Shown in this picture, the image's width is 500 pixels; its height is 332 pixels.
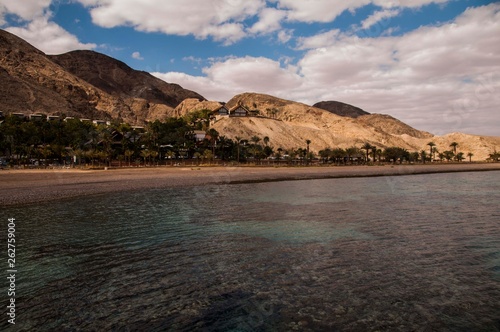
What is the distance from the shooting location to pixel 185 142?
4419 inches

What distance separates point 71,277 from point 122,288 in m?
2.69

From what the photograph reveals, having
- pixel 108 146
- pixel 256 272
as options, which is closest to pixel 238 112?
pixel 108 146

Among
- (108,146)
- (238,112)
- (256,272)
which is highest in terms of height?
(238,112)

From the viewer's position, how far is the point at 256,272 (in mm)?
13586

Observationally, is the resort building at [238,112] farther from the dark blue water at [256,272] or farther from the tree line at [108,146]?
the dark blue water at [256,272]

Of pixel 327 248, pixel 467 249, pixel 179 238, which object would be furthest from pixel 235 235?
pixel 467 249

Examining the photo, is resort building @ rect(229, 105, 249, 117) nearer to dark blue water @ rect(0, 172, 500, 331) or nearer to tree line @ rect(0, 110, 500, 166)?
tree line @ rect(0, 110, 500, 166)

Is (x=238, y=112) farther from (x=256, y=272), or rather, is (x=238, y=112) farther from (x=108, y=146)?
(x=256, y=272)

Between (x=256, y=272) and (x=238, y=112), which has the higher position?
(x=238, y=112)

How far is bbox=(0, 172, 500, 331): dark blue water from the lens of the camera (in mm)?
9629

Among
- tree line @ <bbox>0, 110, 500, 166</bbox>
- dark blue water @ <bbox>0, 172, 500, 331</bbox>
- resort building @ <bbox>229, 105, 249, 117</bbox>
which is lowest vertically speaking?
dark blue water @ <bbox>0, 172, 500, 331</bbox>

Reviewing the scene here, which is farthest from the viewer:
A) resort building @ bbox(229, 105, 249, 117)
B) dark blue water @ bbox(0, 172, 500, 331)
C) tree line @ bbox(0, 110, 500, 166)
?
resort building @ bbox(229, 105, 249, 117)

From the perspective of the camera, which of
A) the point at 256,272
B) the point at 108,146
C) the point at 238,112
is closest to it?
the point at 256,272

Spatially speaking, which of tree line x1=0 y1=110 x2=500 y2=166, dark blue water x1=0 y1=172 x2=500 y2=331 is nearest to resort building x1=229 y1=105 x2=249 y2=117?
tree line x1=0 y1=110 x2=500 y2=166
